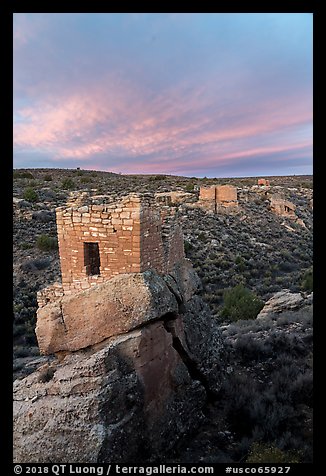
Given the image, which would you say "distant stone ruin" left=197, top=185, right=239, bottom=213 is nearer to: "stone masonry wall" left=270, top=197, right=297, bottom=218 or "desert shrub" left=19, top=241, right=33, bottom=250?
"stone masonry wall" left=270, top=197, right=297, bottom=218

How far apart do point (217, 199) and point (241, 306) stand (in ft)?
55.3

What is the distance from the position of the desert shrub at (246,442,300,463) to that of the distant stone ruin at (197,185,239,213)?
76.9 ft

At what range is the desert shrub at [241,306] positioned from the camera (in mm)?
11992

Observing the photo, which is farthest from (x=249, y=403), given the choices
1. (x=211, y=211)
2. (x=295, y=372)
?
(x=211, y=211)

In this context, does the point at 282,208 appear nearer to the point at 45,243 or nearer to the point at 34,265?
the point at 45,243

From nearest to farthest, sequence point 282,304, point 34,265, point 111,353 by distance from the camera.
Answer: point 111,353 < point 282,304 < point 34,265

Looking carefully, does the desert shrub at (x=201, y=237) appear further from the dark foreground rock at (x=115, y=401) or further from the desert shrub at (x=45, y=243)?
the dark foreground rock at (x=115, y=401)

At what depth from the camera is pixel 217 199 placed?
27.8m

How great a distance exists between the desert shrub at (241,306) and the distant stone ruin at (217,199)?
15.0 m

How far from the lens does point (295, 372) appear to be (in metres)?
6.57

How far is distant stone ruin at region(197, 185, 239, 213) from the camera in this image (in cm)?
2744

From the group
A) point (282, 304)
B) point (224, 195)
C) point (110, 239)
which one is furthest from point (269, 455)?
point (224, 195)

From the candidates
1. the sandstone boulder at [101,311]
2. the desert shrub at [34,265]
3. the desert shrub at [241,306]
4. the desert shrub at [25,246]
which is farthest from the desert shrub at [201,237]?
the sandstone boulder at [101,311]
